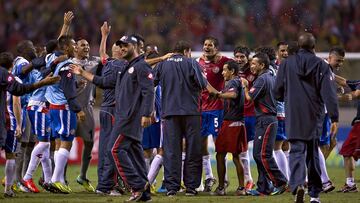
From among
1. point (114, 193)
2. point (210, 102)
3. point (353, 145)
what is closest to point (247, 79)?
point (210, 102)

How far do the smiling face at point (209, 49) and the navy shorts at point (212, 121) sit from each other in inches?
36.4

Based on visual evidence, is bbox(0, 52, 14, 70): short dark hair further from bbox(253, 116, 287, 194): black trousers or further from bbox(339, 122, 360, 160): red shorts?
bbox(339, 122, 360, 160): red shorts

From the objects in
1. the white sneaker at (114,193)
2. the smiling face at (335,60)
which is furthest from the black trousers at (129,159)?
the smiling face at (335,60)

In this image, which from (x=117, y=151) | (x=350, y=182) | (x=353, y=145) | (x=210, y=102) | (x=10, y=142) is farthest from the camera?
(x=353, y=145)

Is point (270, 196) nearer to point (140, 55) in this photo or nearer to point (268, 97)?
point (268, 97)

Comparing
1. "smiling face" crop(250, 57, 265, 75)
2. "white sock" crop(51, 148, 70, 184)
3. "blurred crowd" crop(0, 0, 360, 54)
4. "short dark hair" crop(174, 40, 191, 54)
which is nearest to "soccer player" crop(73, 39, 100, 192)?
"white sock" crop(51, 148, 70, 184)

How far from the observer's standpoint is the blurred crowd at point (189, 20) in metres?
25.5

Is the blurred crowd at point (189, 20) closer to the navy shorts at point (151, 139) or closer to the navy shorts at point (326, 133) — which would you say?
the navy shorts at point (326, 133)

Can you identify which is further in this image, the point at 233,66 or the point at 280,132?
the point at 280,132

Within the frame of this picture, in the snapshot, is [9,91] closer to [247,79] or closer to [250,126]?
[247,79]

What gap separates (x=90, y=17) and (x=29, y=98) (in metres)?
10.5

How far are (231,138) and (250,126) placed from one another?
104cm

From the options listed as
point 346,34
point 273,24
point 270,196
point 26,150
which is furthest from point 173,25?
point 270,196

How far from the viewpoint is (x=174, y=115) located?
1468 cm
